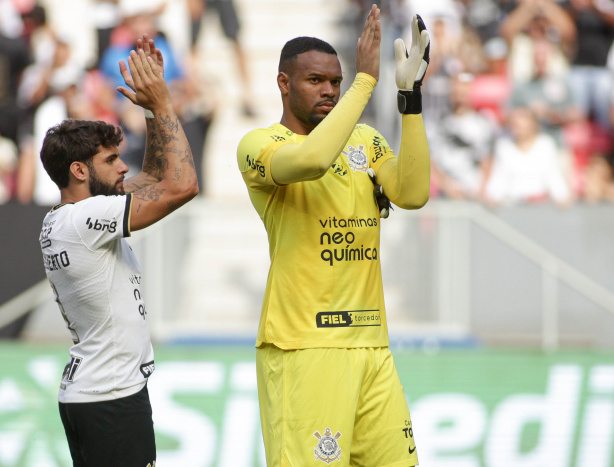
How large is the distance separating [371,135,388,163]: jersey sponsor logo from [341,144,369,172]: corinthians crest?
0.06 m

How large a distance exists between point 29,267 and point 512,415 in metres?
4.29

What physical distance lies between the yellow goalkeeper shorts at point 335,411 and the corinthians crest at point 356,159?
2.65 ft

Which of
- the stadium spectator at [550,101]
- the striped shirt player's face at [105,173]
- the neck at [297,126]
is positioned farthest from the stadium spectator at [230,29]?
the striped shirt player's face at [105,173]

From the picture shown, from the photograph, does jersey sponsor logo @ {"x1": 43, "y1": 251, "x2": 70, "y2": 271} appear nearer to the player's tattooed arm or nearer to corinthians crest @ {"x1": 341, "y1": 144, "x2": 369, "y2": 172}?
the player's tattooed arm

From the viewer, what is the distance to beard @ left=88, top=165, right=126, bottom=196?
3871 mm

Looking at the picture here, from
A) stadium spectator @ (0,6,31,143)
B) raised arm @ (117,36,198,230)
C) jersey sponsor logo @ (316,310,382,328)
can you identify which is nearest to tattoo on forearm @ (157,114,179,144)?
raised arm @ (117,36,198,230)

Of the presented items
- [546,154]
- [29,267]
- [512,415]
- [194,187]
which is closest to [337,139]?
[194,187]

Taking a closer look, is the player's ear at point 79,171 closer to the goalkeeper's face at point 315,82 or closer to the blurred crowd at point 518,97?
the goalkeeper's face at point 315,82

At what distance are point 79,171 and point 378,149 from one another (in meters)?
1.35

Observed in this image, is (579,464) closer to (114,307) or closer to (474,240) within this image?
(474,240)

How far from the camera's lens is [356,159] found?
3980mm

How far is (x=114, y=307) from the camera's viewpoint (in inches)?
149

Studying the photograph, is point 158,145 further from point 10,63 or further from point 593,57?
point 593,57

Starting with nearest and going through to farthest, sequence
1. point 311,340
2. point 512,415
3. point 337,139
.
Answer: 1. point 337,139
2. point 311,340
3. point 512,415
